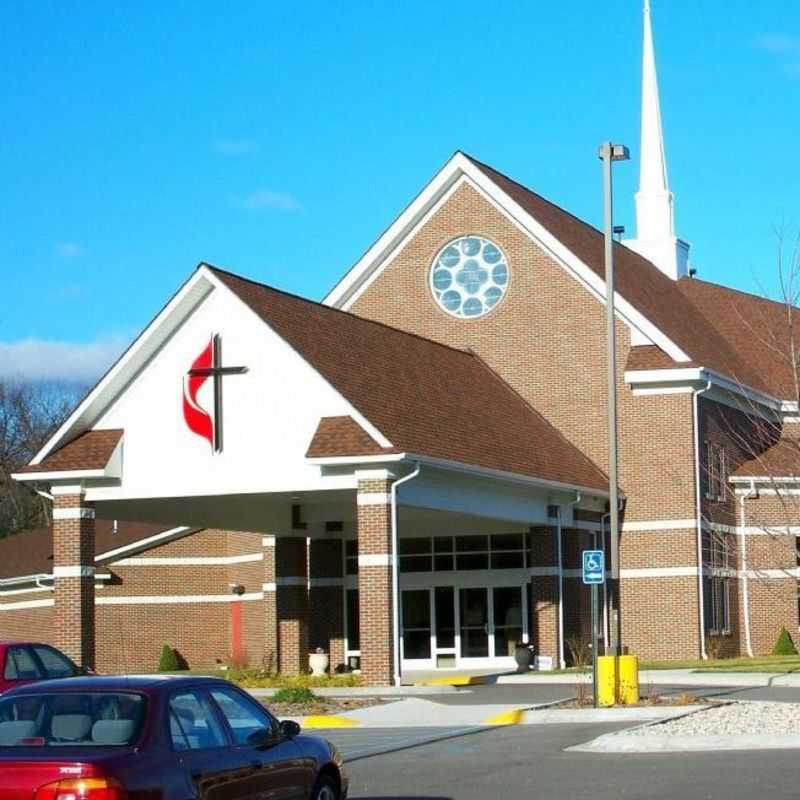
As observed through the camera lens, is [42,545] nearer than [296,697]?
No

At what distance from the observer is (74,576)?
108 feet

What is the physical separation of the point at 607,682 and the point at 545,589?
13.1 metres

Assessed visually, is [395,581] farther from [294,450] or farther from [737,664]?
[737,664]

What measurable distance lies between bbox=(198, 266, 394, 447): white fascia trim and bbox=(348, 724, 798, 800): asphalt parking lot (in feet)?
33.9

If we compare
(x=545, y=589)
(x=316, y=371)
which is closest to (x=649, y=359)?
(x=545, y=589)

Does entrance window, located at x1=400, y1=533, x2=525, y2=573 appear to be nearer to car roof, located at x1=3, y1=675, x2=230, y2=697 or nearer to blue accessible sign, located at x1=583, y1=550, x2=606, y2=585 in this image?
blue accessible sign, located at x1=583, y1=550, x2=606, y2=585

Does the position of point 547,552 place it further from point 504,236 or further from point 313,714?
point 313,714

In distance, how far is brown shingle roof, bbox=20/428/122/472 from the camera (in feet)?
108

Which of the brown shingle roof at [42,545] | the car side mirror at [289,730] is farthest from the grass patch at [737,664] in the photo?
the car side mirror at [289,730]

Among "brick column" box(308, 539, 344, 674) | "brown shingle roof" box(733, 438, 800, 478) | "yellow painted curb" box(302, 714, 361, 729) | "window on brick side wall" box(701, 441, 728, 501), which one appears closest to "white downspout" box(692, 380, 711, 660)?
"window on brick side wall" box(701, 441, 728, 501)

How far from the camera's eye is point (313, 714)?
26.4 meters

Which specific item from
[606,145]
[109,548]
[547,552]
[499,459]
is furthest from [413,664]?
[606,145]

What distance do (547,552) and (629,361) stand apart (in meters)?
5.67

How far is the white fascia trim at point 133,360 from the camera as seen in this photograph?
106 ft
